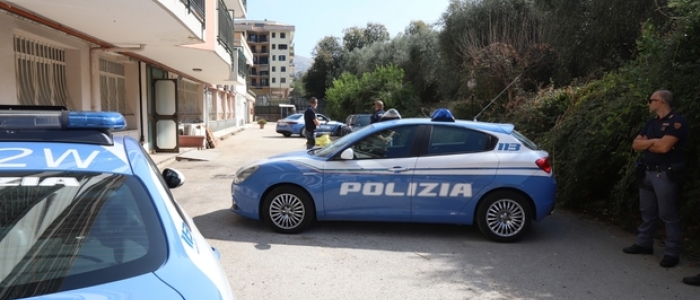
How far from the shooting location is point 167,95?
55.7 feet

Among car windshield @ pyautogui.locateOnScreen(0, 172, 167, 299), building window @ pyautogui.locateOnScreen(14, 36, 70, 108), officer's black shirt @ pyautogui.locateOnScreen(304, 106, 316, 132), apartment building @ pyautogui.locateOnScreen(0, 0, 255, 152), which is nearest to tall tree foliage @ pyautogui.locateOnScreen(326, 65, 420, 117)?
apartment building @ pyautogui.locateOnScreen(0, 0, 255, 152)

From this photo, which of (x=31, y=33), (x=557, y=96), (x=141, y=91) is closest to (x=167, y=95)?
(x=141, y=91)

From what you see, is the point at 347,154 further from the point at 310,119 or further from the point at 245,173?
the point at 310,119

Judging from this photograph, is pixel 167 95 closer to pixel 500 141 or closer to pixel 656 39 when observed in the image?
pixel 500 141

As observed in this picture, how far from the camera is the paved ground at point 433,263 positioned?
15.3 feet

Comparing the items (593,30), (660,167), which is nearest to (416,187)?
(660,167)

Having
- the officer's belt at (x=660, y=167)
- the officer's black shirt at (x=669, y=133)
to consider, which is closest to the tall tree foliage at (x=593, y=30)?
the officer's black shirt at (x=669, y=133)

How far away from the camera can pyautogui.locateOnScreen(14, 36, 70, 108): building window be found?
9281 mm

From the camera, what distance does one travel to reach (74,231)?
7.10ft

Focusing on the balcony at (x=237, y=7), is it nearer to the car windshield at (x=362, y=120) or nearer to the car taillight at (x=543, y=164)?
the car windshield at (x=362, y=120)

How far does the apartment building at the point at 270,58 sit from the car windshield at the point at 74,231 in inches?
4248

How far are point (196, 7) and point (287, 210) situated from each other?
21.2 ft

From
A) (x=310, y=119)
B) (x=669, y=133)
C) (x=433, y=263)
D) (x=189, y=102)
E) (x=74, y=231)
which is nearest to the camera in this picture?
(x=74, y=231)

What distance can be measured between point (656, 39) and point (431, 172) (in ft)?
10.8
